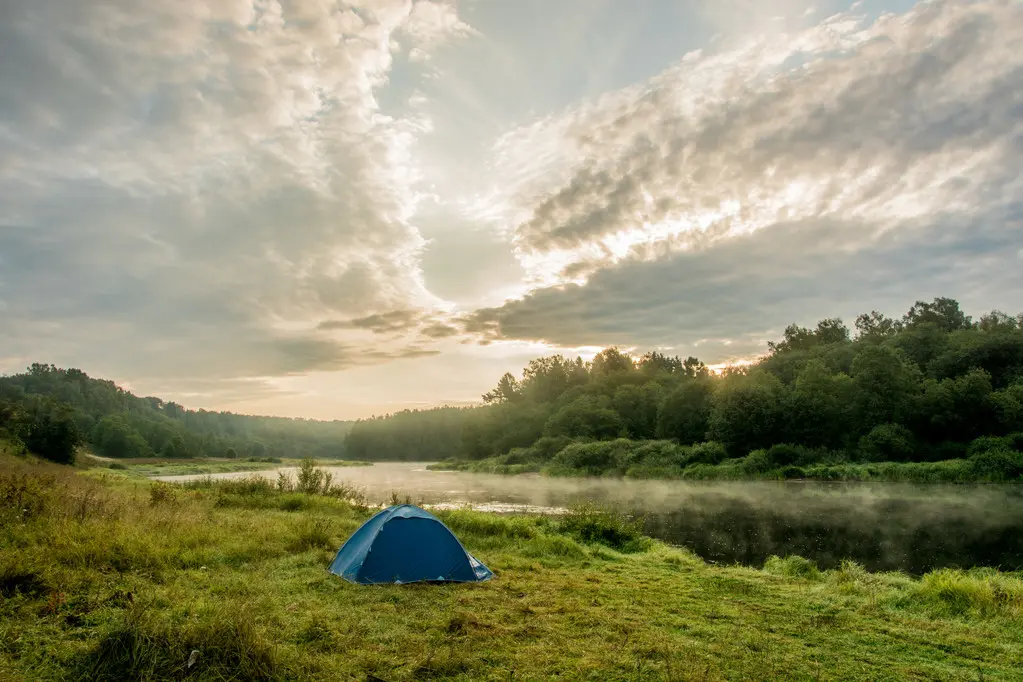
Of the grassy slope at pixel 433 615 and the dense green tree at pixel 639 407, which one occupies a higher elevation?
→ the dense green tree at pixel 639 407

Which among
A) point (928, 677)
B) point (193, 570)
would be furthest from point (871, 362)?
point (193, 570)

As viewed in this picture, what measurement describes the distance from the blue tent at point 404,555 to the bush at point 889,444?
48113 millimetres

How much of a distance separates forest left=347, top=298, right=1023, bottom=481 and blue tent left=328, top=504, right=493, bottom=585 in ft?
140

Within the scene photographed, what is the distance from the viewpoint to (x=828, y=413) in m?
55.3

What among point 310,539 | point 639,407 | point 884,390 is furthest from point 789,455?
point 310,539

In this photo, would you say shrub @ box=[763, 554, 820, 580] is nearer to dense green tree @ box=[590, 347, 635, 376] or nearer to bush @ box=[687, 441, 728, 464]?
bush @ box=[687, 441, 728, 464]

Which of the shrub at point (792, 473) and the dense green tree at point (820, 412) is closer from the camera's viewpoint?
the shrub at point (792, 473)

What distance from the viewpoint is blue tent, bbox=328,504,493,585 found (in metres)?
11.7

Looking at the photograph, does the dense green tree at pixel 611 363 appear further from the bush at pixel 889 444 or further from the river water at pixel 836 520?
the river water at pixel 836 520

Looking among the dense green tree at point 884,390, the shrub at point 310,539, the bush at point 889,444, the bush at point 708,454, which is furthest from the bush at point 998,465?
the shrub at point 310,539

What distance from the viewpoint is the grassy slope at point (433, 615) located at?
686 cm

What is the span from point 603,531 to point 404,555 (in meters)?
9.56

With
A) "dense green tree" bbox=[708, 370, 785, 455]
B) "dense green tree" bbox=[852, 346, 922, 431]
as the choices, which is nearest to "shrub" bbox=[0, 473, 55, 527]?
"dense green tree" bbox=[708, 370, 785, 455]

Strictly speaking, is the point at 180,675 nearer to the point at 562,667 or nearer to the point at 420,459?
the point at 562,667
